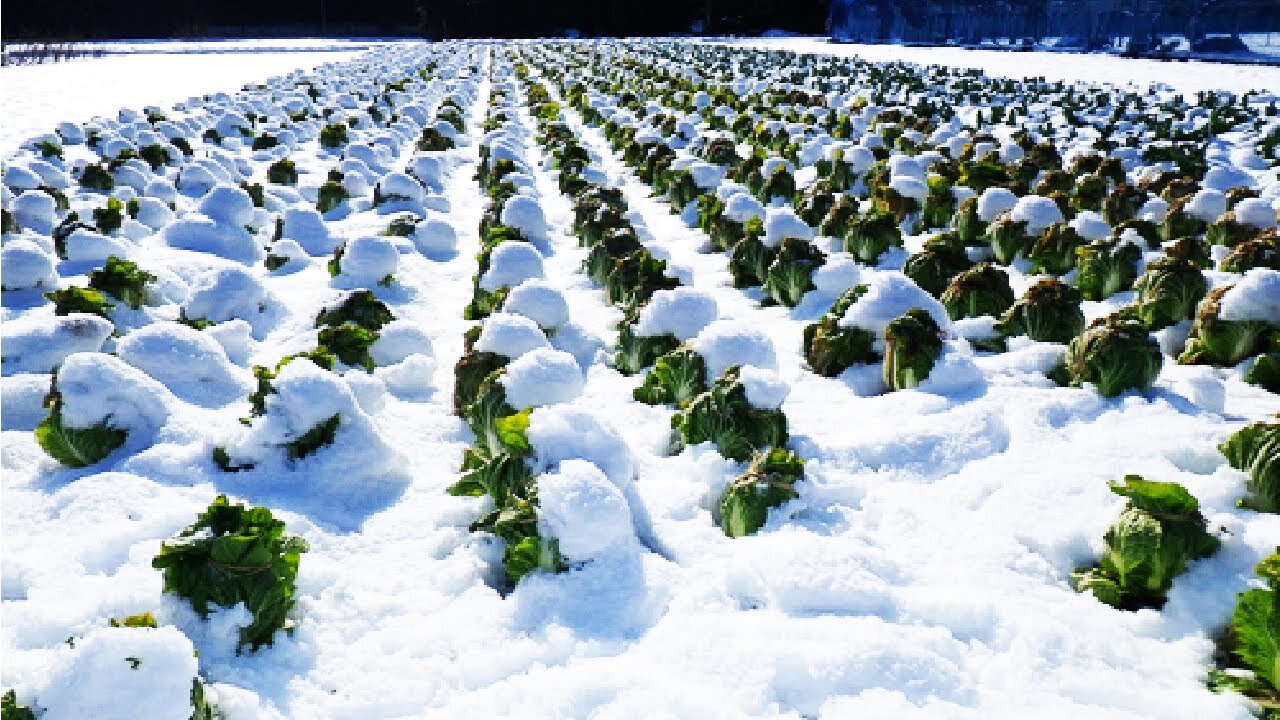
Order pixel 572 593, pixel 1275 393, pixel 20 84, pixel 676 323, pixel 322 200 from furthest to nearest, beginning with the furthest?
pixel 20 84
pixel 322 200
pixel 676 323
pixel 1275 393
pixel 572 593

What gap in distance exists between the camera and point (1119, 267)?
6.12 metres

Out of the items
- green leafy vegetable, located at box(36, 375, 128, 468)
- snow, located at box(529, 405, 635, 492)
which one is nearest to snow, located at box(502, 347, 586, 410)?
snow, located at box(529, 405, 635, 492)

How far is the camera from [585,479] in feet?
10.3

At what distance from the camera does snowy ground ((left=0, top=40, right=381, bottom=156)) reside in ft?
52.7

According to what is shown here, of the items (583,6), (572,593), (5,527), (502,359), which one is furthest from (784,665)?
(583,6)

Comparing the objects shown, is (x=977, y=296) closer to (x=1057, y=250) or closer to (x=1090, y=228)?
(x=1057, y=250)

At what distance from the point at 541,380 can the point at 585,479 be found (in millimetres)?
971

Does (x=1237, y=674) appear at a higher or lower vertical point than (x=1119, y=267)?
lower

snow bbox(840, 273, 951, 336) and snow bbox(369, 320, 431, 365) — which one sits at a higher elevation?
snow bbox(840, 273, 951, 336)

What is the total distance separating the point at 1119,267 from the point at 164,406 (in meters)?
5.98

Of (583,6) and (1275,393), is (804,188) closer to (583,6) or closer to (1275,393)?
(1275,393)

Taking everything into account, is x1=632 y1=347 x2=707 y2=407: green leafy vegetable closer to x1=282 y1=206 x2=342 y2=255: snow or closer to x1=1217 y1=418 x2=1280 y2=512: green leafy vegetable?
x1=1217 y1=418 x2=1280 y2=512: green leafy vegetable

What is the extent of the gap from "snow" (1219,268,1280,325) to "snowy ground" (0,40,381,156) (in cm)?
1326

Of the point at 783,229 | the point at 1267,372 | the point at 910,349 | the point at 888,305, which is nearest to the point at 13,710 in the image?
the point at 910,349
